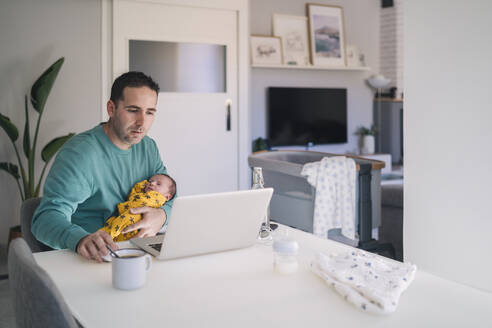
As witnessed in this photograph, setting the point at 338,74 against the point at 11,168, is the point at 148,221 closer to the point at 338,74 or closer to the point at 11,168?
the point at 11,168

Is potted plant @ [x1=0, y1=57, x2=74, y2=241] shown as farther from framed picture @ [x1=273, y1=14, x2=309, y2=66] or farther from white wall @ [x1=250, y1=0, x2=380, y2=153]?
framed picture @ [x1=273, y1=14, x2=309, y2=66]

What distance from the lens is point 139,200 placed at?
1798 millimetres

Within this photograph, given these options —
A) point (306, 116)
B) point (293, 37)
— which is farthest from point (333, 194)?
point (293, 37)

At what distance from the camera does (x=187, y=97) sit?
4457 millimetres

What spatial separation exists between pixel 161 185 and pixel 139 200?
0.14m

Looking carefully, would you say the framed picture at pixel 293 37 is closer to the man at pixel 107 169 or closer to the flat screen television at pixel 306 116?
the flat screen television at pixel 306 116

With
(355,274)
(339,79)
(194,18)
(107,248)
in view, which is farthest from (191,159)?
(355,274)

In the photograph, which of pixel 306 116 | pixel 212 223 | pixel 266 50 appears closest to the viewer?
pixel 212 223

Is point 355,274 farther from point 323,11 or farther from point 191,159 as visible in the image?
point 323,11

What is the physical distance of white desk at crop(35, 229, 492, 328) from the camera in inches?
35.9

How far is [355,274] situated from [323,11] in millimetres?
5471

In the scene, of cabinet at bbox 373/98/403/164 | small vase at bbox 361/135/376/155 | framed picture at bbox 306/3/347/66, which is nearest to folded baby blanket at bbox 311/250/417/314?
framed picture at bbox 306/3/347/66

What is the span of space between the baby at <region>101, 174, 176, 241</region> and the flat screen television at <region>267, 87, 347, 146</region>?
3.89 m

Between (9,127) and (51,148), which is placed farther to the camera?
(51,148)
